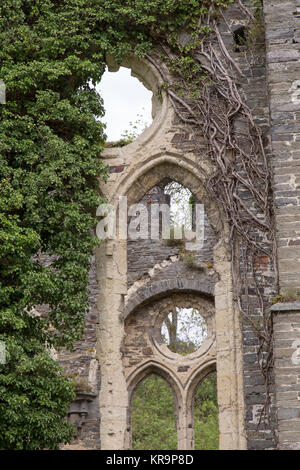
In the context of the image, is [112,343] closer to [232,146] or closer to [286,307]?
[286,307]

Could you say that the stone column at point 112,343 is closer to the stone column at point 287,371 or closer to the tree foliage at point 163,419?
the stone column at point 287,371

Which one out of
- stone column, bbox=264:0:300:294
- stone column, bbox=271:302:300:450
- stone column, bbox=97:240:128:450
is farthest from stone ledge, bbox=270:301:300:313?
stone column, bbox=97:240:128:450

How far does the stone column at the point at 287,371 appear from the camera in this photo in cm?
824

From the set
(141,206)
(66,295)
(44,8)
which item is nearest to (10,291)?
(66,295)

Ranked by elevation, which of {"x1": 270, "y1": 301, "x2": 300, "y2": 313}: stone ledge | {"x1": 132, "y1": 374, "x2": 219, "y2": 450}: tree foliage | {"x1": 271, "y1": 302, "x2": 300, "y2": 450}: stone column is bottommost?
{"x1": 271, "y1": 302, "x2": 300, "y2": 450}: stone column

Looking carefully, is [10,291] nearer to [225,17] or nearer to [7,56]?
[7,56]

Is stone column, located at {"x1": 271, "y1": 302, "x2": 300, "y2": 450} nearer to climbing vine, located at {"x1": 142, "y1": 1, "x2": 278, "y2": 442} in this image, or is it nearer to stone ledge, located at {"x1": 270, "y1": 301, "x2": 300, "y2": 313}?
stone ledge, located at {"x1": 270, "y1": 301, "x2": 300, "y2": 313}

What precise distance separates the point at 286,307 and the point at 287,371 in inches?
24.6

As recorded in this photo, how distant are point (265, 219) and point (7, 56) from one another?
356 centimetres

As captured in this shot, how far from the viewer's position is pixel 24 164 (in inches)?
390

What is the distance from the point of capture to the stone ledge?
8547 mm

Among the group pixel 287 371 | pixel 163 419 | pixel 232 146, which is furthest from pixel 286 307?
pixel 163 419

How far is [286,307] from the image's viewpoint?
8.55 m

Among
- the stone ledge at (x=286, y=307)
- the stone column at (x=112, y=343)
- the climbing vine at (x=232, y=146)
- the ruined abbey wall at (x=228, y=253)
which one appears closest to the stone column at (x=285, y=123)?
the ruined abbey wall at (x=228, y=253)
